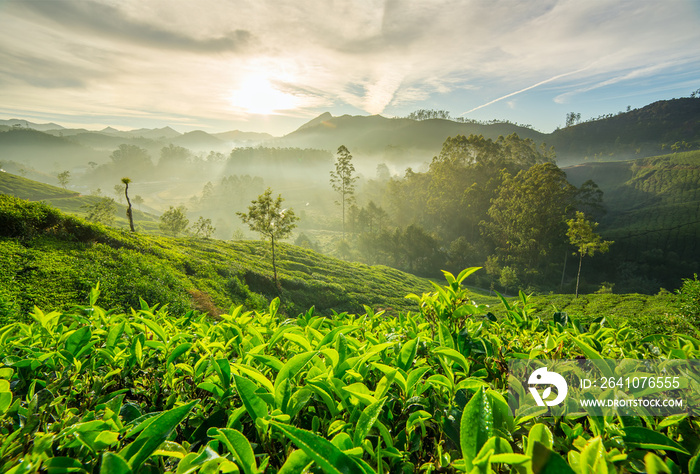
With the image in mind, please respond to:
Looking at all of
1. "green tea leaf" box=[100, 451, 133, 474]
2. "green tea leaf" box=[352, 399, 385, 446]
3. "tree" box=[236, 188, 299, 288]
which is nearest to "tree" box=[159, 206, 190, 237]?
"tree" box=[236, 188, 299, 288]

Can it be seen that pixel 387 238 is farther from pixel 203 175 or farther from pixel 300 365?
pixel 203 175

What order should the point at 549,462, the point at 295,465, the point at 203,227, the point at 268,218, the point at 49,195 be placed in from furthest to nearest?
the point at 49,195 → the point at 203,227 → the point at 268,218 → the point at 295,465 → the point at 549,462

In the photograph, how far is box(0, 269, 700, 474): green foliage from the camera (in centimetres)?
67

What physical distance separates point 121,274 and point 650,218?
78.2 meters

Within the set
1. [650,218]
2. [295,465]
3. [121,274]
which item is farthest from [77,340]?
[650,218]

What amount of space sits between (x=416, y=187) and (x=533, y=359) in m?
68.3

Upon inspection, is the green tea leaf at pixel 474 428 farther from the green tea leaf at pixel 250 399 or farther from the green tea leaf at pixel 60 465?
the green tea leaf at pixel 60 465

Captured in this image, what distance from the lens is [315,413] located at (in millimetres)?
1022

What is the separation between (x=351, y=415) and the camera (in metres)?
Answer: 0.87

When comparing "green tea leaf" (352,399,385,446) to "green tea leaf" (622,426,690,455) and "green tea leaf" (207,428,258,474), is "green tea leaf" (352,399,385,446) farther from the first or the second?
"green tea leaf" (622,426,690,455)

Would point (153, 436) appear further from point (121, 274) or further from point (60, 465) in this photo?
point (121, 274)

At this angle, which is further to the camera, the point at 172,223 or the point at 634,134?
the point at 634,134

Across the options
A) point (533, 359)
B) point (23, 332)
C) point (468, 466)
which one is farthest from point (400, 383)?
point (23, 332)

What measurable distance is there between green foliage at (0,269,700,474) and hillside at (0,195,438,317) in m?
2.47
